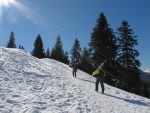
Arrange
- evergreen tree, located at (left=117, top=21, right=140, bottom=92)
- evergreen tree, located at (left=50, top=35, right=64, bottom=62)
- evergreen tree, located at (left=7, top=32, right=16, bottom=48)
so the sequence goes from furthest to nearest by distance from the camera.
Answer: evergreen tree, located at (left=7, top=32, right=16, bottom=48) → evergreen tree, located at (left=50, top=35, right=64, bottom=62) → evergreen tree, located at (left=117, top=21, right=140, bottom=92)

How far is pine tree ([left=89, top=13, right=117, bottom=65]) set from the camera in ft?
142

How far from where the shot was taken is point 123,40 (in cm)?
4612

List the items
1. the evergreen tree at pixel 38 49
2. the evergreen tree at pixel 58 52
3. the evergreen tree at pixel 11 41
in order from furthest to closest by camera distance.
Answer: the evergreen tree at pixel 11 41, the evergreen tree at pixel 58 52, the evergreen tree at pixel 38 49

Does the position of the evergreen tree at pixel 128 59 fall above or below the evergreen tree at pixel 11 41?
below

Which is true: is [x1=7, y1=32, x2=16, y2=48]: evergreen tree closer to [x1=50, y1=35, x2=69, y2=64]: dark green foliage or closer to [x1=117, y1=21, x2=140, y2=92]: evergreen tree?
[x1=50, y1=35, x2=69, y2=64]: dark green foliage

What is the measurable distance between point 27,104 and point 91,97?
5520 millimetres

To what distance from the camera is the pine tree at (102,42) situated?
43.2 m

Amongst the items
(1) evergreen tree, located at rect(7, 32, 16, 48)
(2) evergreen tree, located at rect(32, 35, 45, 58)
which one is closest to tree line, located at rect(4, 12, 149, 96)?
(2) evergreen tree, located at rect(32, 35, 45, 58)

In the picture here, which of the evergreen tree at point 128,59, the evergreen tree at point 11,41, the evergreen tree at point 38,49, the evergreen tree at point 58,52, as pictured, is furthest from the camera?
the evergreen tree at point 11,41

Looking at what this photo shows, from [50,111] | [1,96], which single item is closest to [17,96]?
[1,96]

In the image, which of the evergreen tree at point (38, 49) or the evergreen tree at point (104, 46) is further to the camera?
the evergreen tree at point (38, 49)

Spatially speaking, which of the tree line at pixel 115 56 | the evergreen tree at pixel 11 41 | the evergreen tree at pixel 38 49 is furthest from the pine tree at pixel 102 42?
the evergreen tree at pixel 11 41

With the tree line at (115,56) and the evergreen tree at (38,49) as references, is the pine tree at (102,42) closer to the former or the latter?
the tree line at (115,56)

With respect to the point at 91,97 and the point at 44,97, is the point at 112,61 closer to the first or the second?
the point at 91,97
